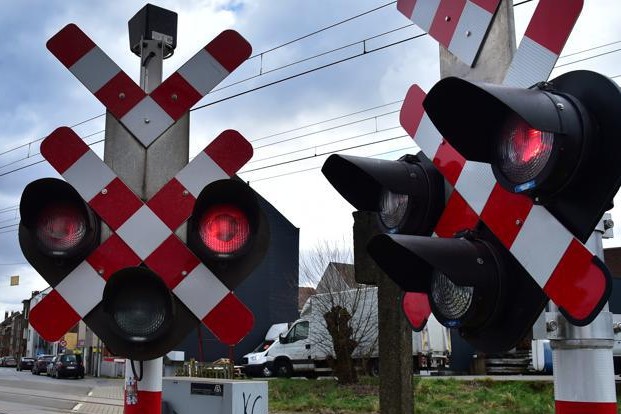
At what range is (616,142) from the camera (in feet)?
4.77

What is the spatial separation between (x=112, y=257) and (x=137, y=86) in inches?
31.9

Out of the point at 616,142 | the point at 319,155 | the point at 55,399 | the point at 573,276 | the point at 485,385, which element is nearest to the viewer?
the point at 616,142

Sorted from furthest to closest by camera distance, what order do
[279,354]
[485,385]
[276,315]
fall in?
[276,315] → [279,354] → [485,385]

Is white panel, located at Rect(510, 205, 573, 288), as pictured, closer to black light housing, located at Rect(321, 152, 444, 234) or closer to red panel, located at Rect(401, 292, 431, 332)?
black light housing, located at Rect(321, 152, 444, 234)

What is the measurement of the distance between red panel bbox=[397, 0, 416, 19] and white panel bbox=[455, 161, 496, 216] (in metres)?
0.79

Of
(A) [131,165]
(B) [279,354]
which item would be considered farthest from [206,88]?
(B) [279,354]

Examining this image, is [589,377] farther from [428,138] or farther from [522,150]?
[428,138]

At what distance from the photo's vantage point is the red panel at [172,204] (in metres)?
2.73

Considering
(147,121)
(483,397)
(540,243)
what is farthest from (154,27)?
(483,397)

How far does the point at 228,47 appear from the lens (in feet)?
9.86

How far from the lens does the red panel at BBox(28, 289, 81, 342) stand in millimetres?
2604

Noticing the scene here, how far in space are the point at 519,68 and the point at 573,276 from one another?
0.72 m

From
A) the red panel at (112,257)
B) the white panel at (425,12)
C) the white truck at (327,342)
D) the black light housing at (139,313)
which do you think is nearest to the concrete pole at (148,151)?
the red panel at (112,257)

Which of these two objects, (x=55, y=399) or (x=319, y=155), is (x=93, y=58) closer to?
(x=319, y=155)
